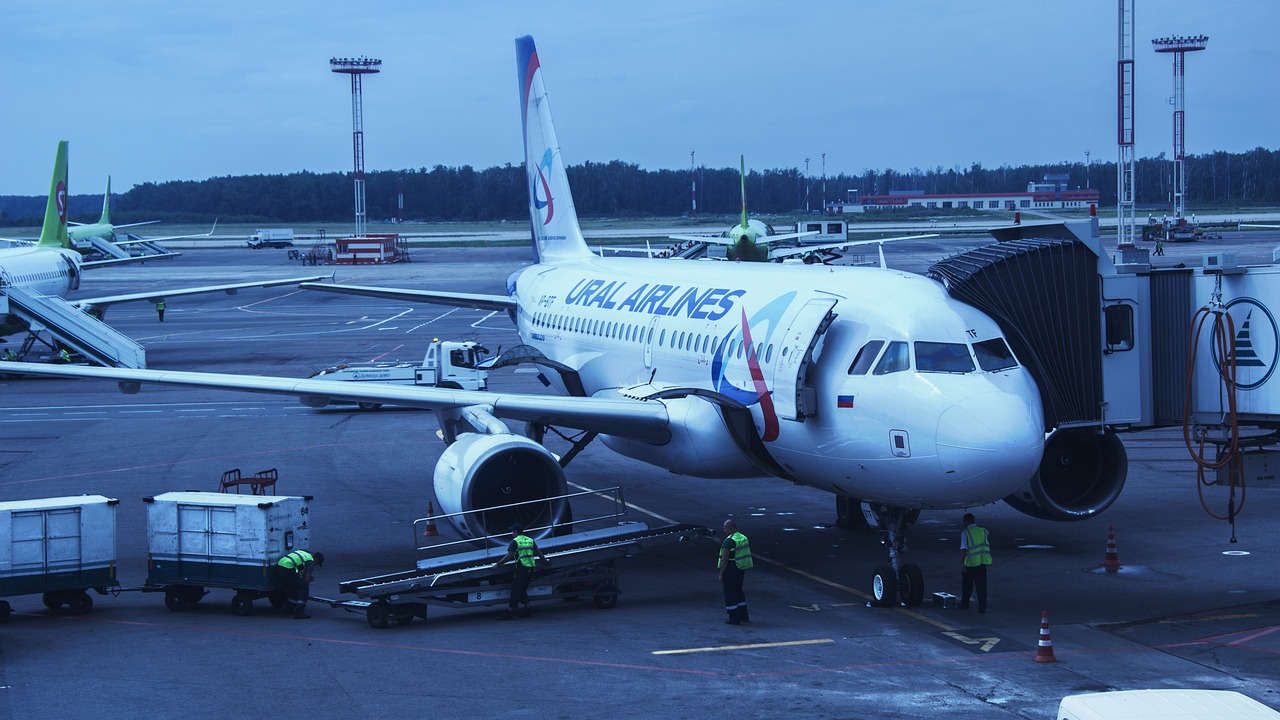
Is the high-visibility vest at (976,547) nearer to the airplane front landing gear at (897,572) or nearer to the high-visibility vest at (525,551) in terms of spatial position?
the airplane front landing gear at (897,572)

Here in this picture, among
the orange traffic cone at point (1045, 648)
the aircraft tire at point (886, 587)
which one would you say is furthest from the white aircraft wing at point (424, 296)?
the orange traffic cone at point (1045, 648)

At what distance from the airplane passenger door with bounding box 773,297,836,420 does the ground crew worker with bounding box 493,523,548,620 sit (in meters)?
4.14

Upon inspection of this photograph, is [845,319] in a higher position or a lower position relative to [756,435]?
higher

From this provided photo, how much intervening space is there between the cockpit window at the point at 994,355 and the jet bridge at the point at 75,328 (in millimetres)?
41005

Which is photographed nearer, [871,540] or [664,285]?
[871,540]

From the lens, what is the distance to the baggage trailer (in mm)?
18578

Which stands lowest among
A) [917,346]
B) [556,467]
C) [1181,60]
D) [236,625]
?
[236,625]

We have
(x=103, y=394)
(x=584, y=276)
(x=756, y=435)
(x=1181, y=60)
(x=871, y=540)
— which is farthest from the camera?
(x=1181, y=60)

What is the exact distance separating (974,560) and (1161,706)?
7.91 metres

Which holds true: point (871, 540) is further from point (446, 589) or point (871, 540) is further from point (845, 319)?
point (446, 589)

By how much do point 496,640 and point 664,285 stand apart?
403 inches

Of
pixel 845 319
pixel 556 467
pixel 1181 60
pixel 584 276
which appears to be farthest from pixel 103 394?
pixel 1181 60

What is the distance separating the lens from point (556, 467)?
66.7 feet

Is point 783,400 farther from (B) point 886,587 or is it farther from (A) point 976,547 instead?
(A) point 976,547
